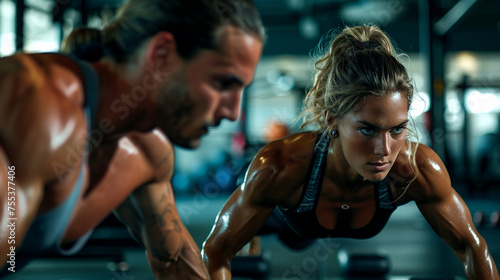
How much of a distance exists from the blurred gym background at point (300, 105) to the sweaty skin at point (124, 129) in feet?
0.79

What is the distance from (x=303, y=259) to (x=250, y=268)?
2041 millimetres

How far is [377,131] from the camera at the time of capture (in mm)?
1206

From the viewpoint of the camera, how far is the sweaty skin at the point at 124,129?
0.56m

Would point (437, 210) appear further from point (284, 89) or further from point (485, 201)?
point (284, 89)

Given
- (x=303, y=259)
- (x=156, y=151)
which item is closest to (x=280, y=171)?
(x=156, y=151)

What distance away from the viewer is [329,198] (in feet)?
5.02

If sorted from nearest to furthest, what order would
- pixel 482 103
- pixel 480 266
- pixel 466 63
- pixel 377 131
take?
1. pixel 377 131
2. pixel 480 266
3. pixel 482 103
4. pixel 466 63

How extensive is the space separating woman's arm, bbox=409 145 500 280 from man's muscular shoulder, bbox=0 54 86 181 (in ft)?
3.55

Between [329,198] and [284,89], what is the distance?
270 inches

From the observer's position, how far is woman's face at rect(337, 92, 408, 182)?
1191 millimetres

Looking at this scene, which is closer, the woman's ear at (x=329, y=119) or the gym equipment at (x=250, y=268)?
the woman's ear at (x=329, y=119)

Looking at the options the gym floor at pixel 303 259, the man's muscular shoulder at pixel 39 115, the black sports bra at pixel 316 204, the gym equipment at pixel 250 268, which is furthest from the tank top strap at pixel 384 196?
the man's muscular shoulder at pixel 39 115

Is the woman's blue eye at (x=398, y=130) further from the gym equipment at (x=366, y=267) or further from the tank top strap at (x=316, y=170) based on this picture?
the gym equipment at (x=366, y=267)

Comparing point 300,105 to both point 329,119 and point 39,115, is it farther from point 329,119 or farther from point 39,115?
point 39,115
